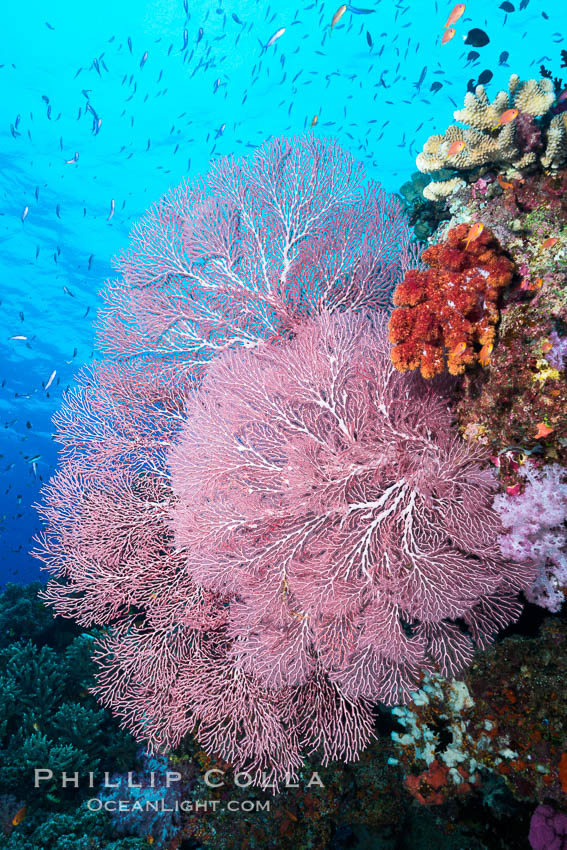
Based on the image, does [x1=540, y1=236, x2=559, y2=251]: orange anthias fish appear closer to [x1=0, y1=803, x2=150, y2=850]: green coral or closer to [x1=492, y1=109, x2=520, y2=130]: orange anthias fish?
[x1=492, y1=109, x2=520, y2=130]: orange anthias fish

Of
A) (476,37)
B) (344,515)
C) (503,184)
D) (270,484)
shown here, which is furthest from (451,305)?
(476,37)

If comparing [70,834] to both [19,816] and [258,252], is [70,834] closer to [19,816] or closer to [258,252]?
[19,816]

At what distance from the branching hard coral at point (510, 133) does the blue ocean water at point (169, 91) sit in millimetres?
17083

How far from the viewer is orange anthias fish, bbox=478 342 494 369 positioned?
8.85 ft

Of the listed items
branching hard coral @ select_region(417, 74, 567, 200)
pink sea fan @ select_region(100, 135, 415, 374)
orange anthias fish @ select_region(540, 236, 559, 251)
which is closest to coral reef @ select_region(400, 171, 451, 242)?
pink sea fan @ select_region(100, 135, 415, 374)

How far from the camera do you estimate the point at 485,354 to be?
8.93 ft

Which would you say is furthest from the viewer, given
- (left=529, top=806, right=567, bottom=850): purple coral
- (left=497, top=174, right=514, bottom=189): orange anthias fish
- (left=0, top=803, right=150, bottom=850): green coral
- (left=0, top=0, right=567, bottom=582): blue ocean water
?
(left=0, top=0, right=567, bottom=582): blue ocean water

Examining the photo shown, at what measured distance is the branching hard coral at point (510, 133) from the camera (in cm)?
289

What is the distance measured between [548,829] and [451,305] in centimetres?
430

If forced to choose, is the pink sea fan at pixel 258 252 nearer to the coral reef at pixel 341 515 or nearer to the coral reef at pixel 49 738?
the coral reef at pixel 341 515

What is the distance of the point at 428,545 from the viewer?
9.64 ft

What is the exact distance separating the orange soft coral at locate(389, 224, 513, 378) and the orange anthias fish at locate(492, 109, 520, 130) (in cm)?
89

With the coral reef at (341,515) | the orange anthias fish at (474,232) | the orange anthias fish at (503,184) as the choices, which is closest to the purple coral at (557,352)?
the coral reef at (341,515)

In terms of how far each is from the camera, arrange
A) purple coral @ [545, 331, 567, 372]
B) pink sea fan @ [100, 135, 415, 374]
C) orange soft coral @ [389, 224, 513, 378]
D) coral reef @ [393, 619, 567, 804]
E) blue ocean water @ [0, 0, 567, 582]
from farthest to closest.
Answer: blue ocean water @ [0, 0, 567, 582] < pink sea fan @ [100, 135, 415, 374] < coral reef @ [393, 619, 567, 804] < orange soft coral @ [389, 224, 513, 378] < purple coral @ [545, 331, 567, 372]
